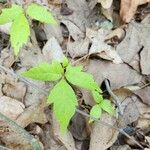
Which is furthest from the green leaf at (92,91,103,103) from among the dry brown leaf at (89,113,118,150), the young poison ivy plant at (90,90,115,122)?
the dry brown leaf at (89,113,118,150)

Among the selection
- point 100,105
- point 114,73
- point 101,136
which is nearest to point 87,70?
point 114,73

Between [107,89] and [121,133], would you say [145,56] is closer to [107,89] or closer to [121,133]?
[107,89]

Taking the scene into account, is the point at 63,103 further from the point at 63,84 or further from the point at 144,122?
the point at 144,122

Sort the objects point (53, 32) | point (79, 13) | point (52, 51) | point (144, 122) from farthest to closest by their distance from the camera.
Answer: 1. point (79, 13)
2. point (53, 32)
3. point (52, 51)
4. point (144, 122)

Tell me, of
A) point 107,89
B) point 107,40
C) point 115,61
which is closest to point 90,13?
point 107,40

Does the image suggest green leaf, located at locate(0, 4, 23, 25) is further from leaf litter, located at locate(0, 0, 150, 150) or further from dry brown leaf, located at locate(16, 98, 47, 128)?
dry brown leaf, located at locate(16, 98, 47, 128)
